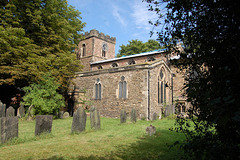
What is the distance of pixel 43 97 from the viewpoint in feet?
46.2

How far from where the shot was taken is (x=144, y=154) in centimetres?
504

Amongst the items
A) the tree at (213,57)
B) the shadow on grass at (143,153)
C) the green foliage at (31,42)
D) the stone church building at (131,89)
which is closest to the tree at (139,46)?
the stone church building at (131,89)

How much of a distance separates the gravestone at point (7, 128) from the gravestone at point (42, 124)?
822 millimetres

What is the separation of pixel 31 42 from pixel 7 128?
1143 cm

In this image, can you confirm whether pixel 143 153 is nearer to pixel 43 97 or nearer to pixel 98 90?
pixel 43 97

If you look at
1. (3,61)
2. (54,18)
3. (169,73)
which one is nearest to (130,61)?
(169,73)

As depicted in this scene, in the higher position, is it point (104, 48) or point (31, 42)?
point (104, 48)

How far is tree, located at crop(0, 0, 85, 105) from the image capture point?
1325cm

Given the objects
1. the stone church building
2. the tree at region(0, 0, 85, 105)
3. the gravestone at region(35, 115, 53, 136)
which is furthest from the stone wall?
the gravestone at region(35, 115, 53, 136)

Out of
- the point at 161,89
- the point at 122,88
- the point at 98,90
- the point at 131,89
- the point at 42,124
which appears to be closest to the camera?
the point at 42,124

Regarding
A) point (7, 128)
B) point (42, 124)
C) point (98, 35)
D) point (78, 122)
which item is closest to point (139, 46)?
point (98, 35)

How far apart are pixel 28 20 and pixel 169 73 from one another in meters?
14.5

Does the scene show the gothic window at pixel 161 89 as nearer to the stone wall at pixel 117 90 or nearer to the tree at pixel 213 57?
the stone wall at pixel 117 90

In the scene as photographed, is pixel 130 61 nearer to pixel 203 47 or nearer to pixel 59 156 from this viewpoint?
pixel 59 156
